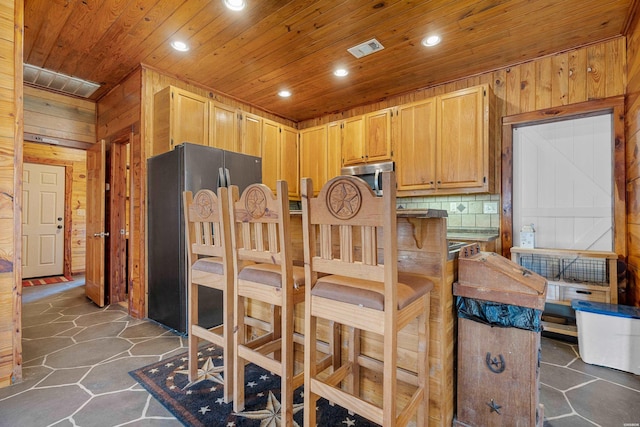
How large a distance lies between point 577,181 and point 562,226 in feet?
1.49

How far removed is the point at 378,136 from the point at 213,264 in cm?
276

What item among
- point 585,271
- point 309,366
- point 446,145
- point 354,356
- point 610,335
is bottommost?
point 610,335

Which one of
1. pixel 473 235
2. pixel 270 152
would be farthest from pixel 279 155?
pixel 473 235

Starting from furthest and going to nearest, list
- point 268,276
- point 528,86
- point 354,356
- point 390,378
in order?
point 528,86 < point 354,356 < point 268,276 < point 390,378

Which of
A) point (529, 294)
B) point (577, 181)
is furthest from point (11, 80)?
point (577, 181)

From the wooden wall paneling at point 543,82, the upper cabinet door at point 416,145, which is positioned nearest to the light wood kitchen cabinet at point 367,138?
the upper cabinet door at point 416,145

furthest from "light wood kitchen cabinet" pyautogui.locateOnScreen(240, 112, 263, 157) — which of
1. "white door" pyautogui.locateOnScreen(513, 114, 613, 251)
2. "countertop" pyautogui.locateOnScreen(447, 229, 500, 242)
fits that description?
"white door" pyautogui.locateOnScreen(513, 114, 613, 251)

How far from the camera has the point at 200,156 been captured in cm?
274

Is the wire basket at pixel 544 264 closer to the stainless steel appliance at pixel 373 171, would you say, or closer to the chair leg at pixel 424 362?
the stainless steel appliance at pixel 373 171

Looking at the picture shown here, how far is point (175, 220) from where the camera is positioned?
108 inches

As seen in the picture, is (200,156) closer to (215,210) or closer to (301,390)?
(215,210)

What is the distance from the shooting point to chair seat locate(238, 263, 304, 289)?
57.7 inches

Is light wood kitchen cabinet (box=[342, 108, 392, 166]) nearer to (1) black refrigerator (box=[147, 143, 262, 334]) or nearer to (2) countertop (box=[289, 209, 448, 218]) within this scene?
(1) black refrigerator (box=[147, 143, 262, 334])

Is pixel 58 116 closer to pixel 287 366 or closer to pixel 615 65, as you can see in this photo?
pixel 287 366
